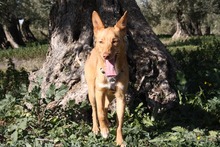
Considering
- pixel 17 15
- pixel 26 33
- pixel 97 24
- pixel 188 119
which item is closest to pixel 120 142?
pixel 97 24

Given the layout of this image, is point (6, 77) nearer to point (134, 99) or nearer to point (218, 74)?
point (134, 99)

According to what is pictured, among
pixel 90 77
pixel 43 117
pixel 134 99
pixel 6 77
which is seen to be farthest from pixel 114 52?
pixel 6 77

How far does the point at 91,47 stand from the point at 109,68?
3006 mm

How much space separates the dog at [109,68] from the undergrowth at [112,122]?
1.46ft

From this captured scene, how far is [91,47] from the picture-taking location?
8.10 metres

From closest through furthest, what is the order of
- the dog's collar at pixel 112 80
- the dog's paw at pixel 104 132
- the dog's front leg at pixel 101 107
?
the dog's collar at pixel 112 80
the dog's front leg at pixel 101 107
the dog's paw at pixel 104 132

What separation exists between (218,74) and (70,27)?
3015mm

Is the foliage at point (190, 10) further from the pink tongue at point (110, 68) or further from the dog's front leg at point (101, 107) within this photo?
the pink tongue at point (110, 68)

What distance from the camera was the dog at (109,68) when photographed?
498cm

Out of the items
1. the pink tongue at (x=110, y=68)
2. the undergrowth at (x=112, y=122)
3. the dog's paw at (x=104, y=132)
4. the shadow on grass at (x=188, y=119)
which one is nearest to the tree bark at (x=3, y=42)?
the undergrowth at (x=112, y=122)

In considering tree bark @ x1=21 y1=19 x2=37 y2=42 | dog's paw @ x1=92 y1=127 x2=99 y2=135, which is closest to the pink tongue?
dog's paw @ x1=92 y1=127 x2=99 y2=135

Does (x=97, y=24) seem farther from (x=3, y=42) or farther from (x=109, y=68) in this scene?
(x=3, y=42)

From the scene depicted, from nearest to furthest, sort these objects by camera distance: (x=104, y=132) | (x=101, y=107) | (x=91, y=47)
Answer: (x=101, y=107), (x=104, y=132), (x=91, y=47)

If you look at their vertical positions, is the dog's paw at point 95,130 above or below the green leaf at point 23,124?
below
